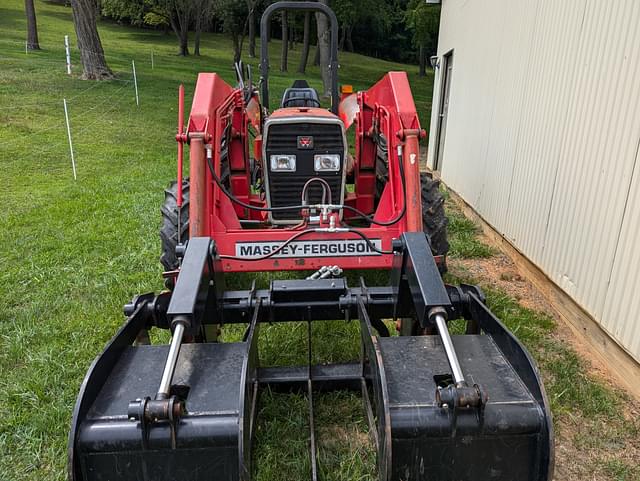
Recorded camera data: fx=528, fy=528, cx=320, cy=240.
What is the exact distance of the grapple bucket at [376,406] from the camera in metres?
1.89

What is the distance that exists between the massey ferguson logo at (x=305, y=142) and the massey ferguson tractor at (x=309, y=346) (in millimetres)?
23

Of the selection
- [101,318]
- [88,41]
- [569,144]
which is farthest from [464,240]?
[88,41]

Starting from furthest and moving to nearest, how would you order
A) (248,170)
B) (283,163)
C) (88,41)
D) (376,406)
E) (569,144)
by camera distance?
(88,41)
(248,170)
(569,144)
(283,163)
(376,406)

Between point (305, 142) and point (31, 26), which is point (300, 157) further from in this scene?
point (31, 26)

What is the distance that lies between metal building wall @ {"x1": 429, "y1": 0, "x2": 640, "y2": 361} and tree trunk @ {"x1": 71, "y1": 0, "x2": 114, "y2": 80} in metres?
14.7

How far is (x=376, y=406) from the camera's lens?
212 cm

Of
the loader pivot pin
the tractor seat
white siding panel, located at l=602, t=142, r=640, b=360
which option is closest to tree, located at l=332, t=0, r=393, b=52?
the tractor seat

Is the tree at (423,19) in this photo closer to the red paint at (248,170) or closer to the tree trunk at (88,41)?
the tree trunk at (88,41)

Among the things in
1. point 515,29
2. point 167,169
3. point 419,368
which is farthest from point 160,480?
point 167,169

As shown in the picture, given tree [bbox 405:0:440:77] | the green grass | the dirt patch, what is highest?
tree [bbox 405:0:440:77]

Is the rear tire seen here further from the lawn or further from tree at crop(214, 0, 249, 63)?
tree at crop(214, 0, 249, 63)

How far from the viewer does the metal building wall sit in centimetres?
363

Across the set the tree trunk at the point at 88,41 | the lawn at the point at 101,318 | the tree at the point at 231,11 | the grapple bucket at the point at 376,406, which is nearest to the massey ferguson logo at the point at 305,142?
the lawn at the point at 101,318

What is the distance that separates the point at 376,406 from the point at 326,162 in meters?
2.51
